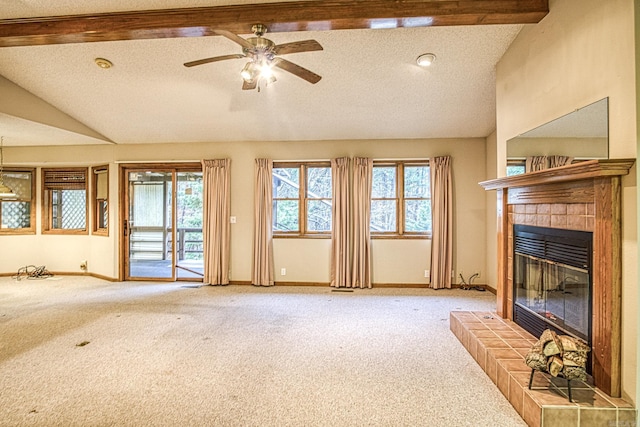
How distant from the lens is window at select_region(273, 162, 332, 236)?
5.32 metres

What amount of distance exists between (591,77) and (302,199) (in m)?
3.96

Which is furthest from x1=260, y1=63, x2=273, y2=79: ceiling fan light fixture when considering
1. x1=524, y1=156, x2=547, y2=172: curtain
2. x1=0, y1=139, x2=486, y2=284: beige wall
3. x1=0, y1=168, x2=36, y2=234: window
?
x1=0, y1=168, x2=36, y2=234: window

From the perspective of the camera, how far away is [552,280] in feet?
8.48

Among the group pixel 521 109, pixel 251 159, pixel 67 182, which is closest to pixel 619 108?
pixel 521 109

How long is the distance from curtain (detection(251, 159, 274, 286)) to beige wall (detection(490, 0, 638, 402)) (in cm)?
356

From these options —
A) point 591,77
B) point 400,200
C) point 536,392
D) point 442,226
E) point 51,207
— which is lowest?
point 536,392

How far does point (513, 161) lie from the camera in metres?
2.98

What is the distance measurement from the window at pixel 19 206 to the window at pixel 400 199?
6570mm

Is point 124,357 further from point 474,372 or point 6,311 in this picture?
point 474,372

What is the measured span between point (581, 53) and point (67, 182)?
7.79 meters

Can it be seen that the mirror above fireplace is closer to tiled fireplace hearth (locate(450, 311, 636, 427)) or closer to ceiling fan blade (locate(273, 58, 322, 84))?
tiled fireplace hearth (locate(450, 311, 636, 427))

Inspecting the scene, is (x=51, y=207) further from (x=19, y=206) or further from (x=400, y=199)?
(x=400, y=199)

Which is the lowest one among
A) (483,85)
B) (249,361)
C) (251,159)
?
(249,361)

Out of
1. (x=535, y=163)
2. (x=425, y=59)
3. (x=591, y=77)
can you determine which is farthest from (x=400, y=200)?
(x=591, y=77)
